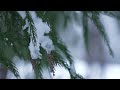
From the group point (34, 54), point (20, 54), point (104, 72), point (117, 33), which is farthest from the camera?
point (117, 33)

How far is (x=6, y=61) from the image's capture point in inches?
48.8

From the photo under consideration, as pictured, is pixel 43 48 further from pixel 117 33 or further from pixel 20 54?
pixel 117 33

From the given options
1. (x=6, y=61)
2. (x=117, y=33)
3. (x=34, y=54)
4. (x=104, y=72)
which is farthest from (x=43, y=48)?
(x=117, y=33)

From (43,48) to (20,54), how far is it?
309 millimetres

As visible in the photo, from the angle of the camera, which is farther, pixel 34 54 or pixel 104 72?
pixel 104 72
